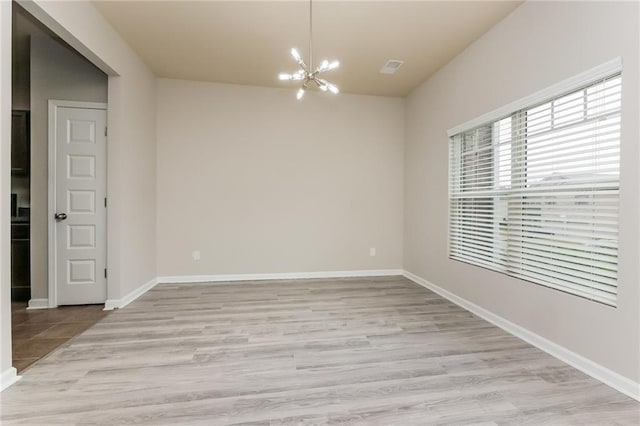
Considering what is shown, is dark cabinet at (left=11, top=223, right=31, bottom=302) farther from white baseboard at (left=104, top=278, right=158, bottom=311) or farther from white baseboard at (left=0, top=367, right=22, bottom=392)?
white baseboard at (left=0, top=367, right=22, bottom=392)

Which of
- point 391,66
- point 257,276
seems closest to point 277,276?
point 257,276

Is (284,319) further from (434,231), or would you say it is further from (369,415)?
(434,231)

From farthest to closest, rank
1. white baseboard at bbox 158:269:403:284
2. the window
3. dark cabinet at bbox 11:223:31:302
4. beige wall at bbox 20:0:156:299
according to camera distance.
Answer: white baseboard at bbox 158:269:403:284, dark cabinet at bbox 11:223:31:302, beige wall at bbox 20:0:156:299, the window

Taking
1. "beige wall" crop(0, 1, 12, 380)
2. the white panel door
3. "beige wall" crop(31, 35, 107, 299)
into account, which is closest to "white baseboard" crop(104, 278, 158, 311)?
the white panel door

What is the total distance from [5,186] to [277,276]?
329 cm

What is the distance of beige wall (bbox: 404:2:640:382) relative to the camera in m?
1.86

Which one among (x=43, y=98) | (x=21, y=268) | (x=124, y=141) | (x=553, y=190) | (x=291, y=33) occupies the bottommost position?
(x=21, y=268)

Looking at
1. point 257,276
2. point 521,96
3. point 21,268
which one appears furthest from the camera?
point 257,276

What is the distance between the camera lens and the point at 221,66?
153 inches

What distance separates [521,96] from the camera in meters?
2.66

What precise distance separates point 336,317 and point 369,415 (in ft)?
4.77

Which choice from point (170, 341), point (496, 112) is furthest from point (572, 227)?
point (170, 341)

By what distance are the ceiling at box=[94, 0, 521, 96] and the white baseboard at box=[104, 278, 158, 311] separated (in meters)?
2.90

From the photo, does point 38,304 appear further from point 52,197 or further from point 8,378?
point 8,378
